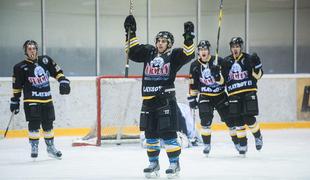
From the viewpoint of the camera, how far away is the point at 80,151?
8914 mm

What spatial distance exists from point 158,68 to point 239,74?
1.78 meters

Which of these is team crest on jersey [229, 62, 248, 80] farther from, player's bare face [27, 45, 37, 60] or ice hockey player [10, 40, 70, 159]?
player's bare face [27, 45, 37, 60]

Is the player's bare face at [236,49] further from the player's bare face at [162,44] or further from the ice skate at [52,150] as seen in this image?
the ice skate at [52,150]

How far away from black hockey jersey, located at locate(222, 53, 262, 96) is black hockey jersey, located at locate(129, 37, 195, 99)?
1.63 m

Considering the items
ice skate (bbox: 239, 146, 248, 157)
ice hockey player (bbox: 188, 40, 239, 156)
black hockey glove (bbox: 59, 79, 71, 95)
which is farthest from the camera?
ice hockey player (bbox: 188, 40, 239, 156)

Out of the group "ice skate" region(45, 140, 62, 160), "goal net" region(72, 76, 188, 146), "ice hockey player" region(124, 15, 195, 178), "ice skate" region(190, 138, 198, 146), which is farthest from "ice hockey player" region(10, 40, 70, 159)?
"ice skate" region(190, 138, 198, 146)

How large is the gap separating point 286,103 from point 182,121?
101 inches

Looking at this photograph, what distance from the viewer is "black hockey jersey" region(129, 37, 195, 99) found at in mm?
6602

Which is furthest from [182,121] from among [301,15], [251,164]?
[301,15]

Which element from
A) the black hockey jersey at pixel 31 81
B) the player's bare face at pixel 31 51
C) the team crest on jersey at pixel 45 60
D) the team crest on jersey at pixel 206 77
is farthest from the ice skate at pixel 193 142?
the player's bare face at pixel 31 51

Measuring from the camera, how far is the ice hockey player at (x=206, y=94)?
8.21 m

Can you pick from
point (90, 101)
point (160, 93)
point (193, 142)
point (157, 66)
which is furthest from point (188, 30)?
point (90, 101)

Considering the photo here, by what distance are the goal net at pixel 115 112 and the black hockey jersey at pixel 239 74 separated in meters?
1.72

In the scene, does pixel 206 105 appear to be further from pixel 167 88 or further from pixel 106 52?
pixel 106 52
